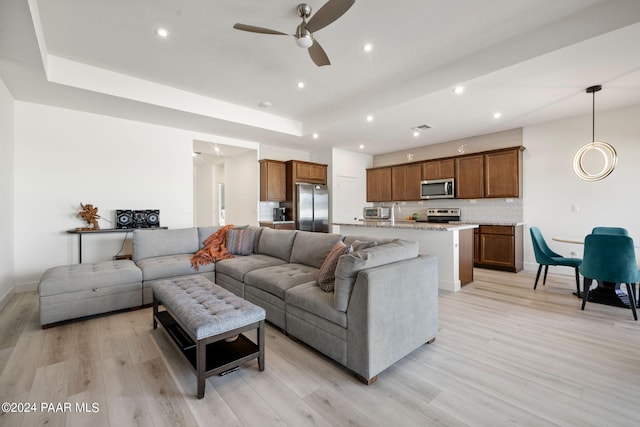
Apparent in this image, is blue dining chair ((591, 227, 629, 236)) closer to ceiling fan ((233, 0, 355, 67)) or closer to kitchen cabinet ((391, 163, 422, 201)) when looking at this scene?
kitchen cabinet ((391, 163, 422, 201))

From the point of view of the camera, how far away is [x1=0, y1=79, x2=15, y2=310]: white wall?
3.25 metres

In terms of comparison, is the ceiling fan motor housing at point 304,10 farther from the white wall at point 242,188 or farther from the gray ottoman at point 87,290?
the white wall at point 242,188

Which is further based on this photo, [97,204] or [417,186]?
[417,186]

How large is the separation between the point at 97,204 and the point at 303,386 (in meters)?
4.52

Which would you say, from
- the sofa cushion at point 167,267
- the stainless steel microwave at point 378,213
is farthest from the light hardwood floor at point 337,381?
the stainless steel microwave at point 378,213

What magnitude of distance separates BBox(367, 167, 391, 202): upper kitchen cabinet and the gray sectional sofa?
173 inches

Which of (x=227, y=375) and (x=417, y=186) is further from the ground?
(x=417, y=186)

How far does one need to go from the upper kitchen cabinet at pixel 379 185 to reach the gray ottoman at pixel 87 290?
5757 millimetres

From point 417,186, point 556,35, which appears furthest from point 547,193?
point 556,35

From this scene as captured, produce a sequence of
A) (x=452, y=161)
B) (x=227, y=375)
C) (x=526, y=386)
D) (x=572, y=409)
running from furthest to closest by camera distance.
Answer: (x=452, y=161)
(x=227, y=375)
(x=526, y=386)
(x=572, y=409)

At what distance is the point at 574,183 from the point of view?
15.5 feet

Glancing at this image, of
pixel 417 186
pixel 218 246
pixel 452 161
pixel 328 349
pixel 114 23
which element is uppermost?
pixel 114 23

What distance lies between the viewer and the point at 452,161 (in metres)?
5.99

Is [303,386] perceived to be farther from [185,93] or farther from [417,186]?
[417,186]
